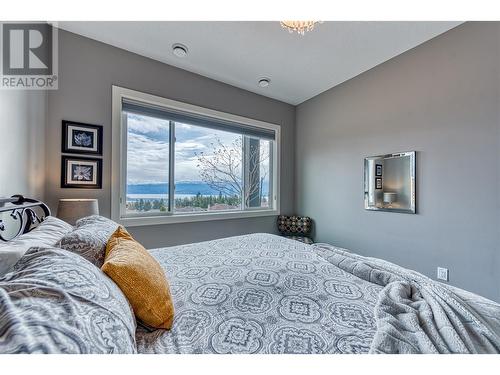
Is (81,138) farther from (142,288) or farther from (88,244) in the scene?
(142,288)

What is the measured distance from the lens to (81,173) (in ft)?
7.43

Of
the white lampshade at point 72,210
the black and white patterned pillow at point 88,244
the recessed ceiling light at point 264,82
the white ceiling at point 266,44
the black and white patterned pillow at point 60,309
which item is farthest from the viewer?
the recessed ceiling light at point 264,82

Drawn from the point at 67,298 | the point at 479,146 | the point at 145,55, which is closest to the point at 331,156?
the point at 479,146

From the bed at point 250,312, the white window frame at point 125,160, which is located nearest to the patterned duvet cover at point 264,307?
the bed at point 250,312

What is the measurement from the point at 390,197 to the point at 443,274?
35.5 inches

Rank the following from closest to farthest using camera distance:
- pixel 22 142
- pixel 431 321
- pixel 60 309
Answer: pixel 60 309
pixel 431 321
pixel 22 142

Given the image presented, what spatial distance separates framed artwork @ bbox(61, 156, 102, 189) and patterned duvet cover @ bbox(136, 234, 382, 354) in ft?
4.90

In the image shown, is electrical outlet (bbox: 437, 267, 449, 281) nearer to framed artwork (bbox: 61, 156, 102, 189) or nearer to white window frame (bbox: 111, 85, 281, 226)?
white window frame (bbox: 111, 85, 281, 226)

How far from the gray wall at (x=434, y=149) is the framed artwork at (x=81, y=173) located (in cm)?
303

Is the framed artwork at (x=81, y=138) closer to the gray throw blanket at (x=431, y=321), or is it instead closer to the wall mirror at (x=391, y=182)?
the gray throw blanket at (x=431, y=321)

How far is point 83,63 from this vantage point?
2262mm

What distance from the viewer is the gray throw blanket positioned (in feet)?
2.21

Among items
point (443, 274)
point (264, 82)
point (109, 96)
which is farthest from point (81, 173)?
point (443, 274)

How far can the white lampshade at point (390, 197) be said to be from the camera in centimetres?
262
